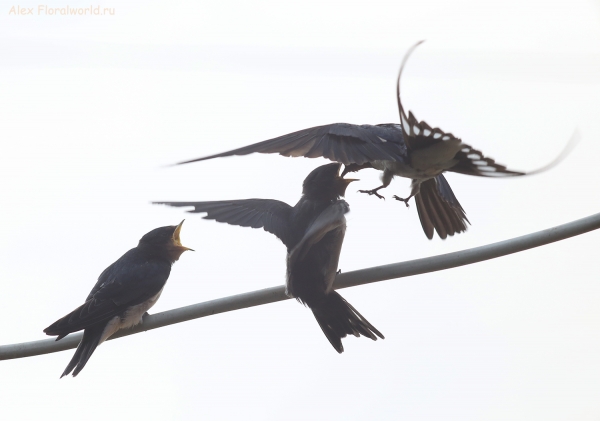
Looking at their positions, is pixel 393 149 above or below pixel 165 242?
above

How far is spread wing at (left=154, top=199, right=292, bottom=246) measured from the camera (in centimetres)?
473

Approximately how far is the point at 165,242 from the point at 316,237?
188 centimetres

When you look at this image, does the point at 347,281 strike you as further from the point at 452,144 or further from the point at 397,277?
the point at 452,144

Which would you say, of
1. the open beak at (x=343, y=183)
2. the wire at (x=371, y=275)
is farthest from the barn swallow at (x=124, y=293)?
the open beak at (x=343, y=183)

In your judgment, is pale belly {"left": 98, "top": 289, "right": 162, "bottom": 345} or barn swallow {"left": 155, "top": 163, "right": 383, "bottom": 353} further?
pale belly {"left": 98, "top": 289, "right": 162, "bottom": 345}

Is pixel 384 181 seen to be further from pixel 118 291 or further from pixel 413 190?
pixel 118 291

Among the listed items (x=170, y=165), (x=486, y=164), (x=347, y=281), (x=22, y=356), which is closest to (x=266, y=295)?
(x=347, y=281)

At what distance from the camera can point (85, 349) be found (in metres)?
4.65

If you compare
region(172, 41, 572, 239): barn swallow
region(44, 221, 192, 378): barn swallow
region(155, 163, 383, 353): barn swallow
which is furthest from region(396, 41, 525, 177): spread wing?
region(44, 221, 192, 378): barn swallow

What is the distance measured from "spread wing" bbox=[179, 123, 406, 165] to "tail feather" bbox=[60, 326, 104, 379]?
5.74 feet

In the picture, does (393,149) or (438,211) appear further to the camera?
(438,211)

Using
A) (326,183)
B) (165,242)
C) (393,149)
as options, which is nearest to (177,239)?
(165,242)

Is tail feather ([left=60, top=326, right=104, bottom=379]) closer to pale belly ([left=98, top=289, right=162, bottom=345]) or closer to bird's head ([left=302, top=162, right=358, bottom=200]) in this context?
pale belly ([left=98, top=289, right=162, bottom=345])

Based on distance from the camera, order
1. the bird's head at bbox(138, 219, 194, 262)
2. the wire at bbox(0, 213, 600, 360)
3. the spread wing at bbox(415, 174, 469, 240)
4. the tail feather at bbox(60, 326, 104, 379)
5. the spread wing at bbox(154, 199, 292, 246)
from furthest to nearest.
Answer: the bird's head at bbox(138, 219, 194, 262) < the spread wing at bbox(415, 174, 469, 240) < the spread wing at bbox(154, 199, 292, 246) < the tail feather at bbox(60, 326, 104, 379) < the wire at bbox(0, 213, 600, 360)
